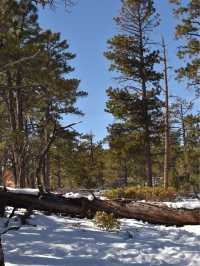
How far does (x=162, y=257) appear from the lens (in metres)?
7.00

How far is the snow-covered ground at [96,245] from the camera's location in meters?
6.64

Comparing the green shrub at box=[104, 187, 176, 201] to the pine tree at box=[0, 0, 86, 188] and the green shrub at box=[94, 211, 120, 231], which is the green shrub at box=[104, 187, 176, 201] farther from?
the green shrub at box=[94, 211, 120, 231]

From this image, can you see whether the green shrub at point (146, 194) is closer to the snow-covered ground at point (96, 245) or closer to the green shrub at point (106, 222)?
the snow-covered ground at point (96, 245)

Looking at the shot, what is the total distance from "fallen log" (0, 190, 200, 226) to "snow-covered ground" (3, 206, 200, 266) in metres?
0.26

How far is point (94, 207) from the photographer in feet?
33.7

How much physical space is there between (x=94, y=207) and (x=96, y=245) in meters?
2.50

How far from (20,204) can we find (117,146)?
610 inches

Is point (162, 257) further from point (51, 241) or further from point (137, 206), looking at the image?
point (137, 206)

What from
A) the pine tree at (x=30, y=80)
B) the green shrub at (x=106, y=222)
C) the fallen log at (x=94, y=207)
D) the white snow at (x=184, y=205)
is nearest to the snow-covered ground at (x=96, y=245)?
the green shrub at (x=106, y=222)

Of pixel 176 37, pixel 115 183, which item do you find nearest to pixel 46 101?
pixel 176 37

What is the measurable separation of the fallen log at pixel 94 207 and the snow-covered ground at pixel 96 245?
0.86 feet

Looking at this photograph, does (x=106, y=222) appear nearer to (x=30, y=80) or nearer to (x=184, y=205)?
(x=184, y=205)

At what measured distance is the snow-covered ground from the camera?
6641 mm

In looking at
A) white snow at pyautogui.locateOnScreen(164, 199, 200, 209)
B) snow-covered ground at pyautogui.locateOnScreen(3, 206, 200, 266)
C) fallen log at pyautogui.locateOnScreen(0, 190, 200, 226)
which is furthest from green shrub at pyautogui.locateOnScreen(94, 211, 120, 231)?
white snow at pyautogui.locateOnScreen(164, 199, 200, 209)
